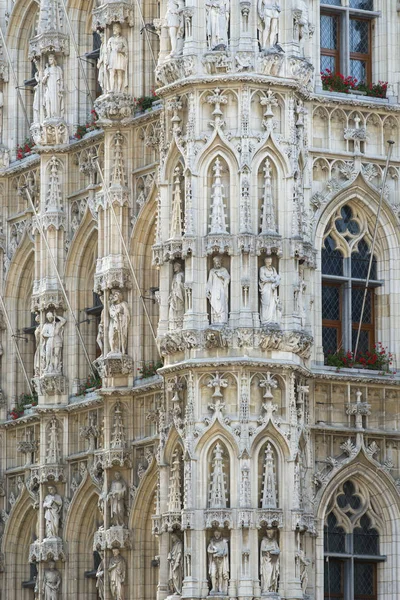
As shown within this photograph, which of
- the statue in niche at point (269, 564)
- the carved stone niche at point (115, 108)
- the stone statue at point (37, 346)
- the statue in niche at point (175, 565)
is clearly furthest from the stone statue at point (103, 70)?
the statue in niche at point (269, 564)

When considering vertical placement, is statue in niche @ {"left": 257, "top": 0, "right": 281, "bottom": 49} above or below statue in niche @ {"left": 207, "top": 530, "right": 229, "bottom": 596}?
above

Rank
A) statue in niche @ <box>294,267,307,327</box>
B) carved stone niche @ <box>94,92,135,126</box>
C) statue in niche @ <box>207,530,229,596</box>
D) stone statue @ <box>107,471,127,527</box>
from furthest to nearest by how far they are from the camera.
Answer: carved stone niche @ <box>94,92,135,126</box>
stone statue @ <box>107,471,127,527</box>
statue in niche @ <box>294,267,307,327</box>
statue in niche @ <box>207,530,229,596</box>

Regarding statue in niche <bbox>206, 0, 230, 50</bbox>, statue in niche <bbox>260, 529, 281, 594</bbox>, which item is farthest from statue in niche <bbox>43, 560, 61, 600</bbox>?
statue in niche <bbox>206, 0, 230, 50</bbox>

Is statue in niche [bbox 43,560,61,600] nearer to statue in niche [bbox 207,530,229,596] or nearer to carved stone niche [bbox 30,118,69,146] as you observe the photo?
statue in niche [bbox 207,530,229,596]

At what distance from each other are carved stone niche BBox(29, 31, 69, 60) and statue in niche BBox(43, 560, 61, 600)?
394 inches

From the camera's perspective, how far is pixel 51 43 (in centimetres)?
5106

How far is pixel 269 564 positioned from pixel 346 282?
19.4ft

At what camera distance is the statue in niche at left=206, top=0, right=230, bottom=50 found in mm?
44750

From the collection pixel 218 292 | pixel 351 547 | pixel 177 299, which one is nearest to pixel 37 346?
pixel 177 299

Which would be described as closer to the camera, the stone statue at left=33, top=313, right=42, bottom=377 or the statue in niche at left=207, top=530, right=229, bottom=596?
the statue in niche at left=207, top=530, right=229, bottom=596

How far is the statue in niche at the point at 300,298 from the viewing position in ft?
145

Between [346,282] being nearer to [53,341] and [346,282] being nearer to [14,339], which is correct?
[53,341]

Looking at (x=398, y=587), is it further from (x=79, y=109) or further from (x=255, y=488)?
(x=79, y=109)

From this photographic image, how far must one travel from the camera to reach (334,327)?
46.4 m
